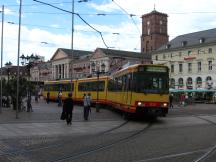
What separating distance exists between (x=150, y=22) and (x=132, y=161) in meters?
119

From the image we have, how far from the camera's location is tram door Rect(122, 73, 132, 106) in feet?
84.0

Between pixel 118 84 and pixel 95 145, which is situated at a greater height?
pixel 118 84

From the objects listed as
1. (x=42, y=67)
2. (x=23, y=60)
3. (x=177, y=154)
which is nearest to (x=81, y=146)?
(x=177, y=154)

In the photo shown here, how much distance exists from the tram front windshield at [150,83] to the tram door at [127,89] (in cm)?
87

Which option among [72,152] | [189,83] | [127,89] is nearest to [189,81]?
[189,83]

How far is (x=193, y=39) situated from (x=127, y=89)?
3223 inches

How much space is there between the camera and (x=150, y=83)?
2495 cm

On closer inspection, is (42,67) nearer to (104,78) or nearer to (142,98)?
(104,78)

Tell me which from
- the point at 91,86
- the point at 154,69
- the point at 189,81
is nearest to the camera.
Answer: the point at 154,69

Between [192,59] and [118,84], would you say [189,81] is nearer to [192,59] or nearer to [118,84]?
[192,59]

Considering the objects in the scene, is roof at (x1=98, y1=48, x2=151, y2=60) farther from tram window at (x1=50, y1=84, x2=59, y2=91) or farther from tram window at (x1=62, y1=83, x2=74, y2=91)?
tram window at (x1=62, y1=83, x2=74, y2=91)

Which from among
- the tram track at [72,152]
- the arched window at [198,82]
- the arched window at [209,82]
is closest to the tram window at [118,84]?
the tram track at [72,152]

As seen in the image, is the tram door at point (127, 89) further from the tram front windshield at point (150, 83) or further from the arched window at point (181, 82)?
the arched window at point (181, 82)

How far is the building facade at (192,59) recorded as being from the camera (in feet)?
316
